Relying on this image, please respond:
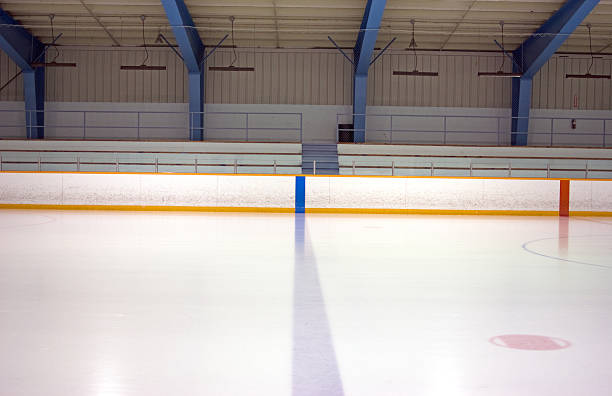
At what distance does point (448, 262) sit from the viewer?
7.28 m

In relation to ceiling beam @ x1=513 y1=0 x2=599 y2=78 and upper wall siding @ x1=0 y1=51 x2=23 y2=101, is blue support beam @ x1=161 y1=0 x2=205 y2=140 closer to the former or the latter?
upper wall siding @ x1=0 y1=51 x2=23 y2=101

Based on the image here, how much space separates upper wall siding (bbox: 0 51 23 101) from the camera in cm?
2383

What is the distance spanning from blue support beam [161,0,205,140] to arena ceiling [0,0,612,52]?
0.50 metres

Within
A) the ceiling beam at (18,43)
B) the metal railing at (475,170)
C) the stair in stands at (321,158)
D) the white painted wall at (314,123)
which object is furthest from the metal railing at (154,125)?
the metal railing at (475,170)

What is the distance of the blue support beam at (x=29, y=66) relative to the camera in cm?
2083

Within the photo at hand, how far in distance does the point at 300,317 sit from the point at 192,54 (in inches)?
714

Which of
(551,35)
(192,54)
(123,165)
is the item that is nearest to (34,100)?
(123,165)

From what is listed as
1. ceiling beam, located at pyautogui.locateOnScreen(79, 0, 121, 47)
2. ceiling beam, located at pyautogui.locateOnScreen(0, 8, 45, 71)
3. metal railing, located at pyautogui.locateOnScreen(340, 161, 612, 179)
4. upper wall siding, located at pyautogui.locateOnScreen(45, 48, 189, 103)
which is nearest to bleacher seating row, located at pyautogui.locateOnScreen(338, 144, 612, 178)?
metal railing, located at pyautogui.locateOnScreen(340, 161, 612, 179)

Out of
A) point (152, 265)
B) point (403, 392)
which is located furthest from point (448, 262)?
point (403, 392)

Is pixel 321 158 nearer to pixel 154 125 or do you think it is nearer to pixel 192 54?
pixel 192 54

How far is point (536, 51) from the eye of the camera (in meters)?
21.3

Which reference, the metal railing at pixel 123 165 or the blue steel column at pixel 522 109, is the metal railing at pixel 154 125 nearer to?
the metal railing at pixel 123 165

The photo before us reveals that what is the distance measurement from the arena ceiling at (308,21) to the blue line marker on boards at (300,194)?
6.86 m

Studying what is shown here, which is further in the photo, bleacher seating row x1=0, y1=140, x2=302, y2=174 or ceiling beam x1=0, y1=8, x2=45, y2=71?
ceiling beam x1=0, y1=8, x2=45, y2=71
